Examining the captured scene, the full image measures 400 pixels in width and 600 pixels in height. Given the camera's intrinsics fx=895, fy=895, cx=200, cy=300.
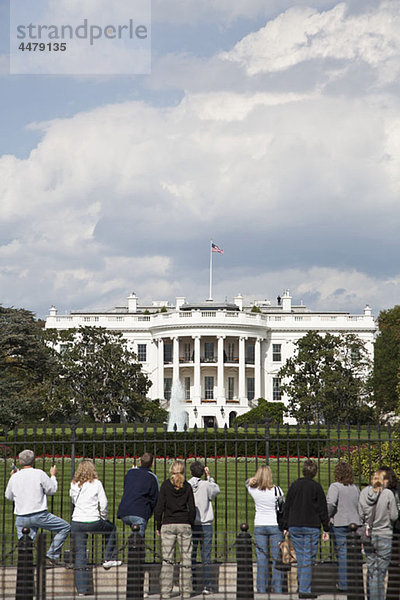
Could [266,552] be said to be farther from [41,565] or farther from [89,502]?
[41,565]

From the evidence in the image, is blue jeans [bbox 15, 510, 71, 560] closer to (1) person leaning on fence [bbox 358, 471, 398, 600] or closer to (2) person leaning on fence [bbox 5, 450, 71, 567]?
(2) person leaning on fence [bbox 5, 450, 71, 567]

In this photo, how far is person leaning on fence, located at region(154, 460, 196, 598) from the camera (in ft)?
33.6

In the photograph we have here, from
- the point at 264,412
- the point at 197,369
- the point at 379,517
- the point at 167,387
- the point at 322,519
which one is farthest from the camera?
the point at 167,387

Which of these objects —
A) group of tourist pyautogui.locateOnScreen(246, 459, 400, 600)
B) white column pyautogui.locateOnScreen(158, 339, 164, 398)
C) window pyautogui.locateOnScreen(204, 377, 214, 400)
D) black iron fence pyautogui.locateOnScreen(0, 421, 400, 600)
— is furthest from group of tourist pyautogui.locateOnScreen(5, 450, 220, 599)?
white column pyautogui.locateOnScreen(158, 339, 164, 398)

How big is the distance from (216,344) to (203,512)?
71.2m

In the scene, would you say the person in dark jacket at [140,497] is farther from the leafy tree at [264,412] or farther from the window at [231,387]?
the window at [231,387]

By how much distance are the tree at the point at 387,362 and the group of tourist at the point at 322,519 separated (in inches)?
1921

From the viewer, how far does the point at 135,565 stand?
9.19 m

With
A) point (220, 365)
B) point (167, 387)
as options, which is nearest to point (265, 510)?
point (220, 365)

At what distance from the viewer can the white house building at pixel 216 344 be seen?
260 feet

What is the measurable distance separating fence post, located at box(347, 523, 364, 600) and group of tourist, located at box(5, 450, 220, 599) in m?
1.64

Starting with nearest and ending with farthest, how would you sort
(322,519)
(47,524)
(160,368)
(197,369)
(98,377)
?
1. (322,519)
2. (47,524)
3. (98,377)
4. (197,369)
5. (160,368)

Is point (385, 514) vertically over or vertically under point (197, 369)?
under

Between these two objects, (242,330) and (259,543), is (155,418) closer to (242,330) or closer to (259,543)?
(242,330)
